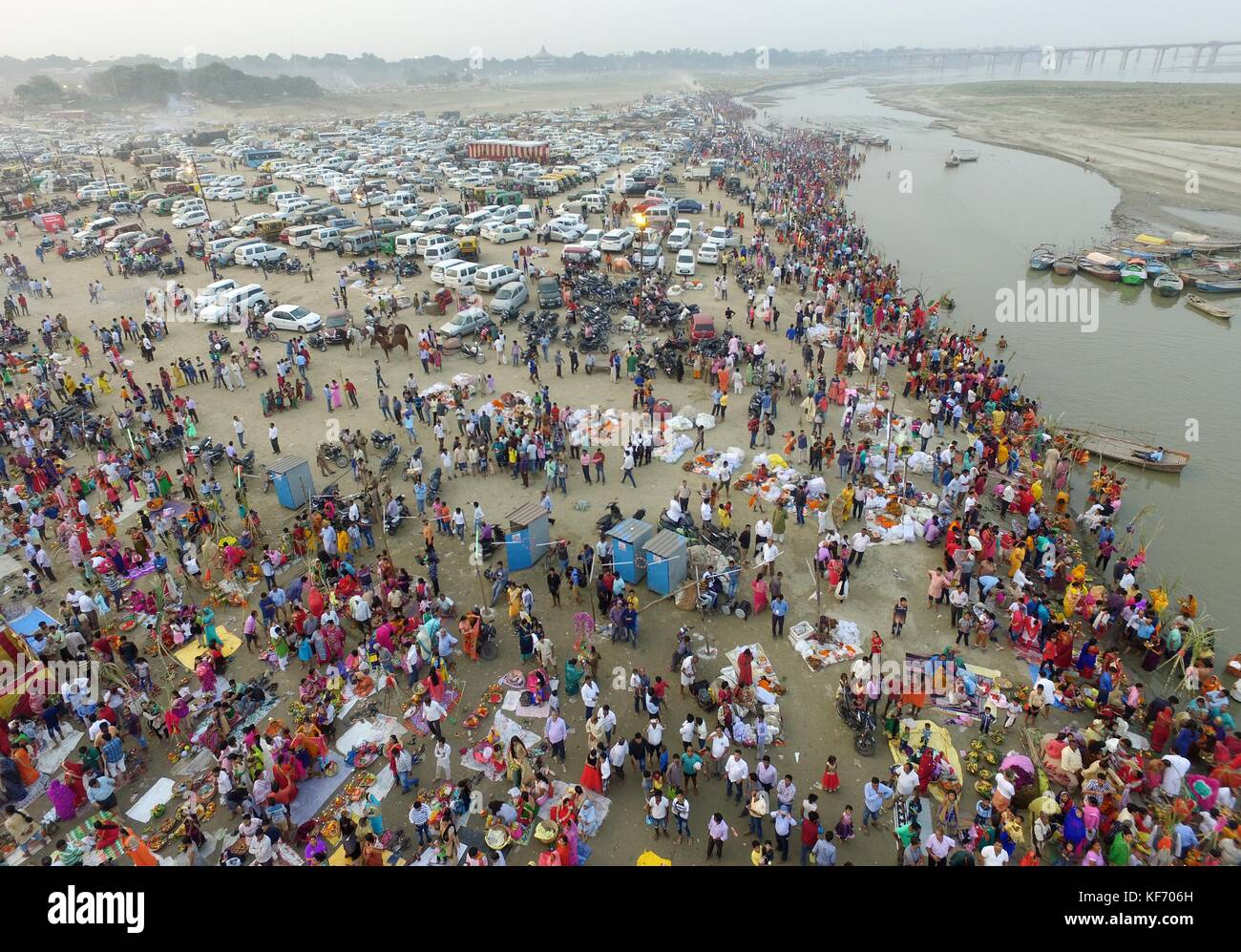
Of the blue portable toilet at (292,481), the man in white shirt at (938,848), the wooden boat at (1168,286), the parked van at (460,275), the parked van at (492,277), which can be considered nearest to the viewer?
the man in white shirt at (938,848)

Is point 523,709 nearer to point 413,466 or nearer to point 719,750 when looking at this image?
point 719,750

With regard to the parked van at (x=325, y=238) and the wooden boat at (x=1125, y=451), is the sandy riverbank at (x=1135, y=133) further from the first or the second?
the parked van at (x=325, y=238)

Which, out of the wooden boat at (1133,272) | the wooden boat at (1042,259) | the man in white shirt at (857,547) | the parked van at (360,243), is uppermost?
the parked van at (360,243)

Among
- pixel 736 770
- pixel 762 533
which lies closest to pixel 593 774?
pixel 736 770

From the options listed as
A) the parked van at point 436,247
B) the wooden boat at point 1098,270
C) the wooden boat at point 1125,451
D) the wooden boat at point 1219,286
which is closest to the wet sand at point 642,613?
the wooden boat at point 1125,451

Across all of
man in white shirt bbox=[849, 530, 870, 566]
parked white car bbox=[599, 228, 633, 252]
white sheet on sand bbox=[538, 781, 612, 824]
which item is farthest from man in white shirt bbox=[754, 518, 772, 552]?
parked white car bbox=[599, 228, 633, 252]

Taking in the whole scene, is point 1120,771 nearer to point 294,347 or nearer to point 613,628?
point 613,628

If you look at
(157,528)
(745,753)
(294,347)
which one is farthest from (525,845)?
(294,347)

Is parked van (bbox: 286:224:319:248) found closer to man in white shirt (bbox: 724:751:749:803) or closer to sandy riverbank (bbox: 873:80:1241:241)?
man in white shirt (bbox: 724:751:749:803)
